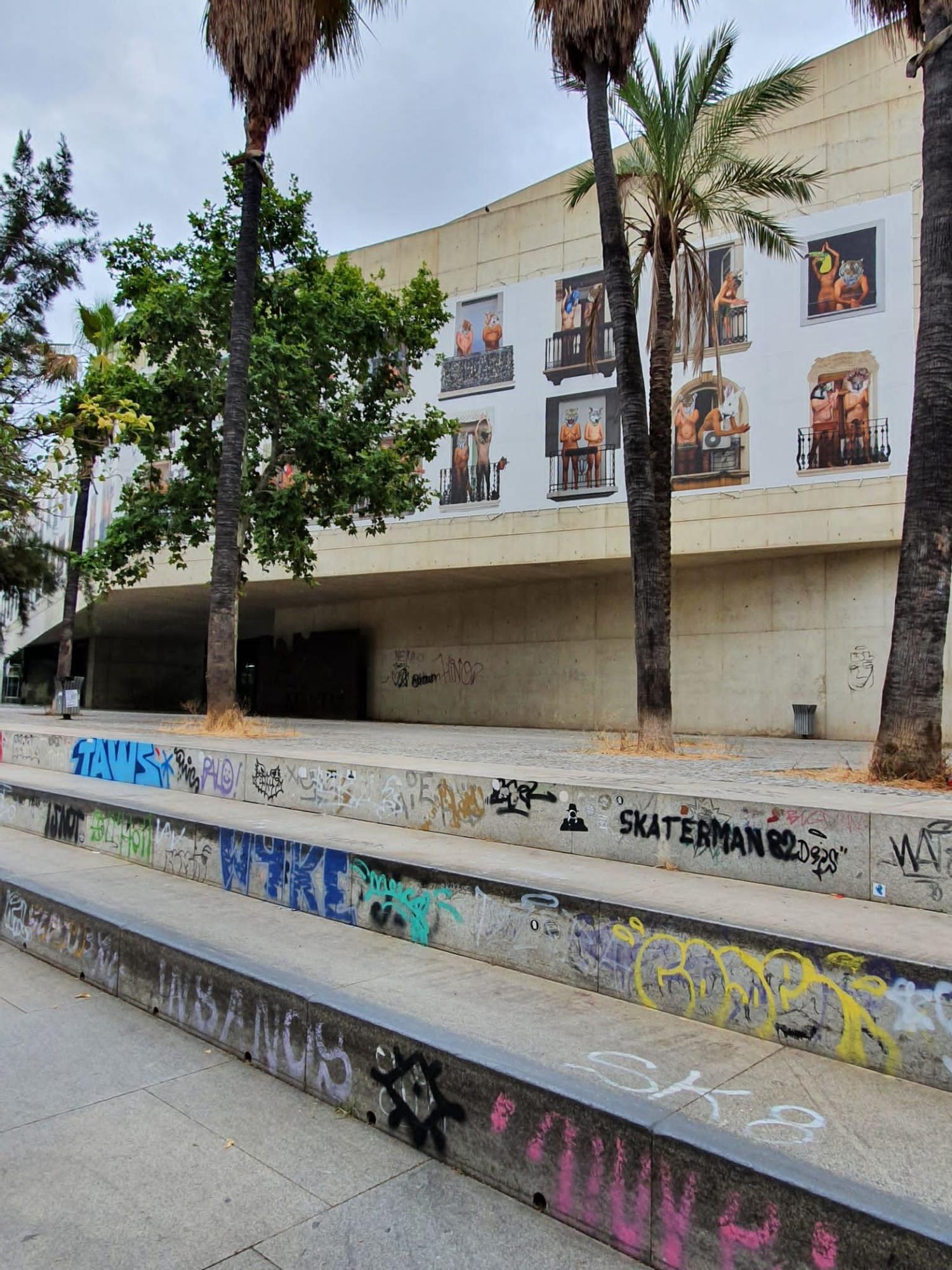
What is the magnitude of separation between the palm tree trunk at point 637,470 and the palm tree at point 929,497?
3.56m

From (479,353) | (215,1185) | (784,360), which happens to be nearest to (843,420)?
(784,360)

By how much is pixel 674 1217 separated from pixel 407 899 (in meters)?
2.90

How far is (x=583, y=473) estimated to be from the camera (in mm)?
20156

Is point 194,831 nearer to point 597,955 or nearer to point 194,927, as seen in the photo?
point 194,927

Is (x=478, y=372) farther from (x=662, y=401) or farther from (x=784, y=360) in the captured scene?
(x=662, y=401)

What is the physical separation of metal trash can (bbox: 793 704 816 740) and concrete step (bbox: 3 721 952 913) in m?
8.98

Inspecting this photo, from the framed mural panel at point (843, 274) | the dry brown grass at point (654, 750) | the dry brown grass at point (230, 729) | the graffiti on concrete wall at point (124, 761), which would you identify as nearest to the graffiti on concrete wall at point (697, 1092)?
the dry brown grass at point (654, 750)

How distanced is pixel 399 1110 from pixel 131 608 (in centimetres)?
3167

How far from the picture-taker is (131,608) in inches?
1280

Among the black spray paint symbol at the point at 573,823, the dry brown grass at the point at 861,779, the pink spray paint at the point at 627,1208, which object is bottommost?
the pink spray paint at the point at 627,1208

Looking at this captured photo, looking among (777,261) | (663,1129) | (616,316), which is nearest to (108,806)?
(663,1129)

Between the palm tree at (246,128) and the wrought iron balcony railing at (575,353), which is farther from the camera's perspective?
the wrought iron balcony railing at (575,353)

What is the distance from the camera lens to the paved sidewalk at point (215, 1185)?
2625mm

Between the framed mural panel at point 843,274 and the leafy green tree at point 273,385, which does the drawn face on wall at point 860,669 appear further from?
the leafy green tree at point 273,385
